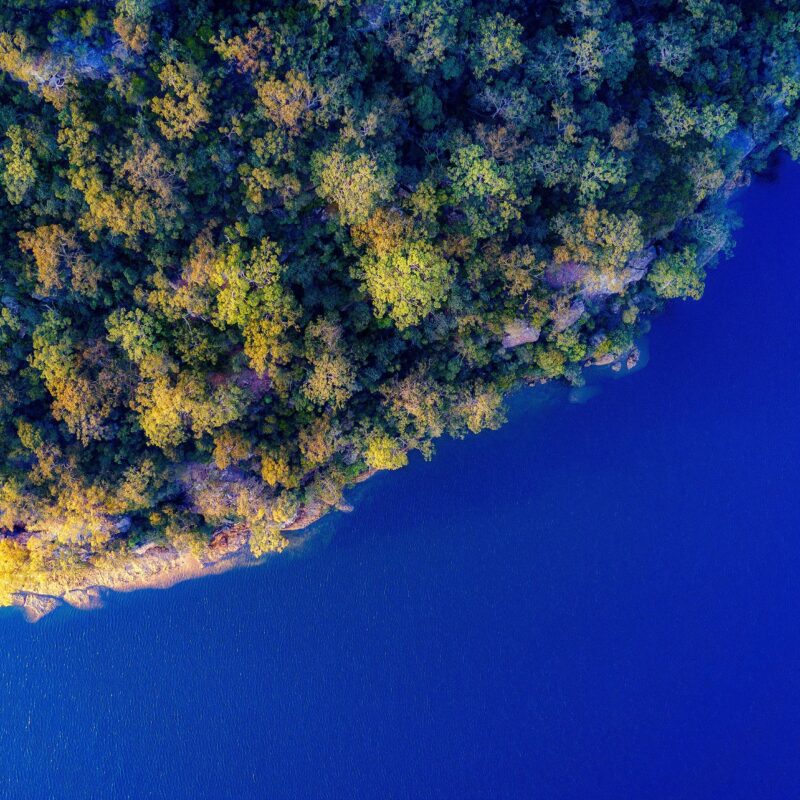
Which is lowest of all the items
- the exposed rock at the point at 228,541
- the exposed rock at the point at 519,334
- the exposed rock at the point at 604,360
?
the exposed rock at the point at 228,541

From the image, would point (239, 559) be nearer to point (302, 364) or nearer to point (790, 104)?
point (302, 364)

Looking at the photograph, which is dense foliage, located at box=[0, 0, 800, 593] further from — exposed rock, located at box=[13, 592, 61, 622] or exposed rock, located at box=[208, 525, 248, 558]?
exposed rock, located at box=[13, 592, 61, 622]

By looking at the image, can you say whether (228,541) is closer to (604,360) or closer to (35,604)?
(35,604)

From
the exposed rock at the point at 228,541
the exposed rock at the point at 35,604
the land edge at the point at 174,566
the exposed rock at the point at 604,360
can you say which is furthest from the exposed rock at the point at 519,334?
the exposed rock at the point at 35,604

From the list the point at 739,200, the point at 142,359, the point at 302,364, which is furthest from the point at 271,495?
the point at 739,200

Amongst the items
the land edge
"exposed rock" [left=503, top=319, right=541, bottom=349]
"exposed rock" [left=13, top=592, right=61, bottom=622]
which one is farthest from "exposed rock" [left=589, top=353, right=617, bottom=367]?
"exposed rock" [left=13, top=592, right=61, bottom=622]

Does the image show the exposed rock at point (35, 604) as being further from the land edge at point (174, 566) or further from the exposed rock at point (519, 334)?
the exposed rock at point (519, 334)

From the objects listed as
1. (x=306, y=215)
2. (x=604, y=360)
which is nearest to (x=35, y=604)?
(x=306, y=215)
